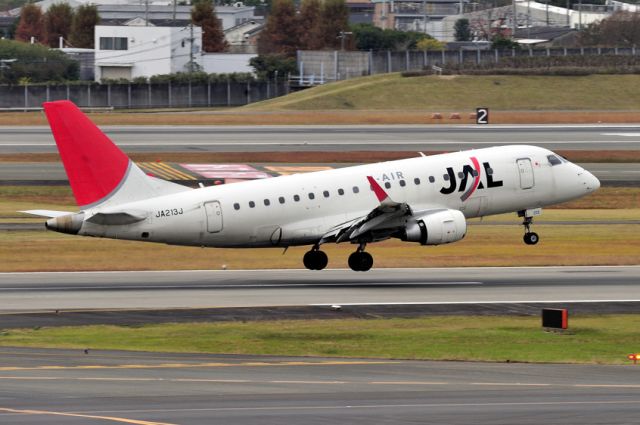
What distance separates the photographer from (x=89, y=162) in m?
42.6

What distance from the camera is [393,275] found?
4931 cm

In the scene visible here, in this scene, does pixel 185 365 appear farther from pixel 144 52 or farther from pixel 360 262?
pixel 144 52

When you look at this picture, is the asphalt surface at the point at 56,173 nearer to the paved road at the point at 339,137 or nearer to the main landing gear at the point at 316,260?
the paved road at the point at 339,137

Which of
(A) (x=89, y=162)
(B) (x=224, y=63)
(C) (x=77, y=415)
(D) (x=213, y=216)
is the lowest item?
(C) (x=77, y=415)

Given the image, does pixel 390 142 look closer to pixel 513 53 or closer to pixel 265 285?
pixel 265 285

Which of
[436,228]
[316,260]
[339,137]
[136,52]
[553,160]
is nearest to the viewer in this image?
[436,228]

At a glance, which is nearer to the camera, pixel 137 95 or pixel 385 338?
pixel 385 338

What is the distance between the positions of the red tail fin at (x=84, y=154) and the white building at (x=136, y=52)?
450 ft

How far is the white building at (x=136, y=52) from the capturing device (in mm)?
179125

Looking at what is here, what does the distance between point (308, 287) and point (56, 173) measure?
4226 cm

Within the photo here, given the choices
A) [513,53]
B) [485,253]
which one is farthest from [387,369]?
[513,53]

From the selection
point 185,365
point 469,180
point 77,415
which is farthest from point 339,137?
point 77,415

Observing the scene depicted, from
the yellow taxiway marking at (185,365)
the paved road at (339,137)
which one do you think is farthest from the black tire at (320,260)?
the paved road at (339,137)

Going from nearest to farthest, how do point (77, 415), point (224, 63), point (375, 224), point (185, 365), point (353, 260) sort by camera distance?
point (77, 415) → point (185, 365) → point (375, 224) → point (353, 260) → point (224, 63)
